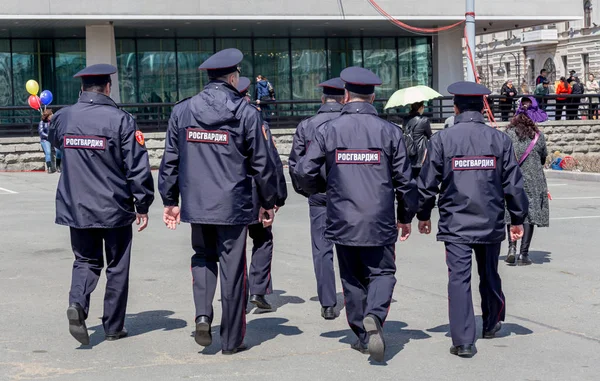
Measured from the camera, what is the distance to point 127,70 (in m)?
32.7

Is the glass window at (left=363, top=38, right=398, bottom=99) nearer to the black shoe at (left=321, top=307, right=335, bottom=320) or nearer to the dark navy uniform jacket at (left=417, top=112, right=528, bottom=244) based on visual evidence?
the black shoe at (left=321, top=307, right=335, bottom=320)

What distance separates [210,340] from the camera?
21.2 feet

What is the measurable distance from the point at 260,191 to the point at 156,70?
89.2ft

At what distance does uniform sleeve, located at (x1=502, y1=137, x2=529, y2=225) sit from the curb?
52.1ft

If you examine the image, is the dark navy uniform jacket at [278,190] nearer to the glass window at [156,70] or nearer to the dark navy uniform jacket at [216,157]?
the dark navy uniform jacket at [216,157]

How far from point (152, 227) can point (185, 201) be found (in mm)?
7558

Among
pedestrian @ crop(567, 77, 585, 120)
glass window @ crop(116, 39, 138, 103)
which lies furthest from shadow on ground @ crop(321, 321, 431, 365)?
glass window @ crop(116, 39, 138, 103)

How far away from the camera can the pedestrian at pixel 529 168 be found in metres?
10.6

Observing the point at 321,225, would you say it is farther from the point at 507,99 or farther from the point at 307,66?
the point at 307,66

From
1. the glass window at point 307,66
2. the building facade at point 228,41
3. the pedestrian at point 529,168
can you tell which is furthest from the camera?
the glass window at point 307,66

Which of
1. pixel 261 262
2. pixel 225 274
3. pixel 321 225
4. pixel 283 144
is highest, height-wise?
pixel 283 144

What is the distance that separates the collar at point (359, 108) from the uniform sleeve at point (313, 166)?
0.74 feet

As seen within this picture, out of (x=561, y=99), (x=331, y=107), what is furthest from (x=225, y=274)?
(x=561, y=99)

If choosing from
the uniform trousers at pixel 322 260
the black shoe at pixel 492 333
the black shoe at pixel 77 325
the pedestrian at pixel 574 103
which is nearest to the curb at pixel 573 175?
the pedestrian at pixel 574 103
